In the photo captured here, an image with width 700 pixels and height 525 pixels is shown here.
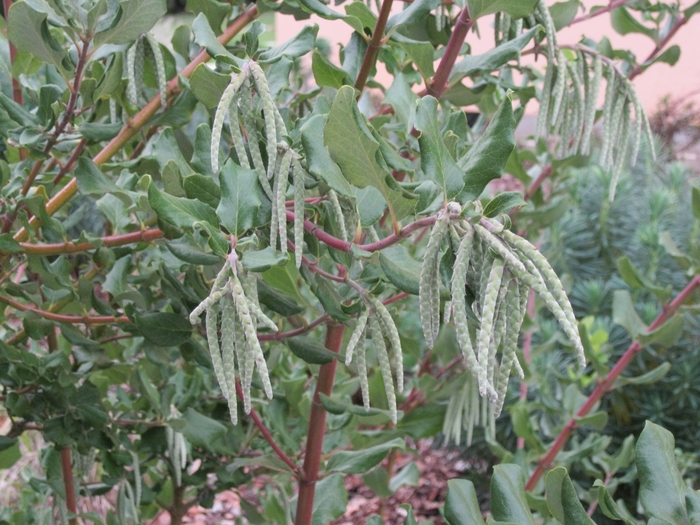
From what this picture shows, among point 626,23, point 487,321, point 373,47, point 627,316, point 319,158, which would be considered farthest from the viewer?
point 627,316

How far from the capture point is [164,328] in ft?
2.38

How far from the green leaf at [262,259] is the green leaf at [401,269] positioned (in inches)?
3.6

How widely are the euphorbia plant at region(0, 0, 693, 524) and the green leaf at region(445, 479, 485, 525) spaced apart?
3.3 inches

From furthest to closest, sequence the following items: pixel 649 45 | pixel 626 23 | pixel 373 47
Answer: pixel 649 45, pixel 626 23, pixel 373 47

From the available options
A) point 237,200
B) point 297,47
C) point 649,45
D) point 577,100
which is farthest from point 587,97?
point 649,45

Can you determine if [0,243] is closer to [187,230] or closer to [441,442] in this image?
[187,230]

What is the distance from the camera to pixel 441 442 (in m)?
2.27

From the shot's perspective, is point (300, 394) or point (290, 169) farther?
point (300, 394)

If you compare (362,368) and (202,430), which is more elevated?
(362,368)

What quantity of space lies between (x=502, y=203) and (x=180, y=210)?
228 mm

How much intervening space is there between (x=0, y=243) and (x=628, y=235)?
6.89ft

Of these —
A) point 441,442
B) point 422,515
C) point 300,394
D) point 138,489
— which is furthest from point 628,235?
point 138,489

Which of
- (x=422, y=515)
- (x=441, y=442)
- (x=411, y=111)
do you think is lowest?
(x=422, y=515)

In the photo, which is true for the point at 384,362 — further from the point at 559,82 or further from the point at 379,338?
the point at 559,82
